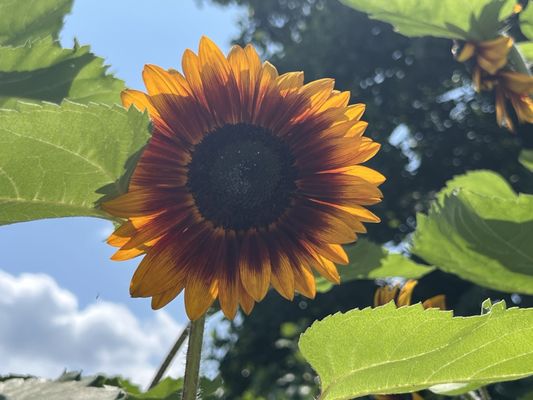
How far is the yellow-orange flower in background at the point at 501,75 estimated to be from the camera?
1598mm

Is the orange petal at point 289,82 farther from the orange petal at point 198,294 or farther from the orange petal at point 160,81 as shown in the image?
the orange petal at point 198,294

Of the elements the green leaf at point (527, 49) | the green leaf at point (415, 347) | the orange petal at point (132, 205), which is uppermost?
the green leaf at point (527, 49)

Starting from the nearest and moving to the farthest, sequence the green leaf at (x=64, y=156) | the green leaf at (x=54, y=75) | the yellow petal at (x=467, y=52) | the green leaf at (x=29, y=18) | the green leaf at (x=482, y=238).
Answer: the green leaf at (x=64, y=156), the green leaf at (x=54, y=75), the green leaf at (x=29, y=18), the green leaf at (x=482, y=238), the yellow petal at (x=467, y=52)

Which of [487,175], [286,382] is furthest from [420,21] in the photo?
[286,382]

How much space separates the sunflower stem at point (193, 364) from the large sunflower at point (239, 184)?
0.12ft

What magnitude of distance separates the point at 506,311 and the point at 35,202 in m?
0.57

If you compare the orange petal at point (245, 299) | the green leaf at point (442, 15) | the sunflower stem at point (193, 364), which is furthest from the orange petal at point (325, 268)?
the green leaf at point (442, 15)

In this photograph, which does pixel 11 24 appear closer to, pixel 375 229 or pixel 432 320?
pixel 432 320

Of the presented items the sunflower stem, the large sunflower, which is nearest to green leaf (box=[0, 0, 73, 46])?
the large sunflower

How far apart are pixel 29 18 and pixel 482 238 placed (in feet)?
3.19

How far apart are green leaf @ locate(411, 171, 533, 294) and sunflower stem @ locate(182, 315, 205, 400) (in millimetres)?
840

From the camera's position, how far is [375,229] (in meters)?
11.2

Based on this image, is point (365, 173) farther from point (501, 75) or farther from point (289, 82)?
point (501, 75)

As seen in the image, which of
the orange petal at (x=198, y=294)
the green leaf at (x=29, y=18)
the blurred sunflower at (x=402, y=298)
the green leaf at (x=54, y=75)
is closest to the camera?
the orange petal at (x=198, y=294)
